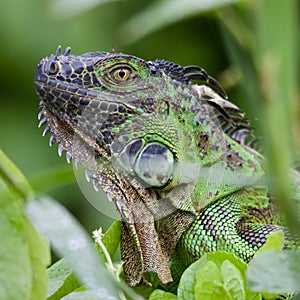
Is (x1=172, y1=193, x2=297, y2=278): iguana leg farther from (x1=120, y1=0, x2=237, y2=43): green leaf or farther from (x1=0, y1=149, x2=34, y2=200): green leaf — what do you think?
(x1=0, y1=149, x2=34, y2=200): green leaf

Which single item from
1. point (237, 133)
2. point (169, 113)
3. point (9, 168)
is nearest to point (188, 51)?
point (237, 133)

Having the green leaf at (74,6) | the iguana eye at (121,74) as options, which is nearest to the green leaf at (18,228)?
the green leaf at (74,6)

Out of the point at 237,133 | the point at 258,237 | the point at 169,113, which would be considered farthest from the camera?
the point at 237,133

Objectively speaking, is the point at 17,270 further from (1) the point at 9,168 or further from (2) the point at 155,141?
(2) the point at 155,141

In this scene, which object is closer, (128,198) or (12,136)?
(128,198)

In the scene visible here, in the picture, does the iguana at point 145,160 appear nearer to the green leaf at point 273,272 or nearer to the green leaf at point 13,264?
the green leaf at point 13,264

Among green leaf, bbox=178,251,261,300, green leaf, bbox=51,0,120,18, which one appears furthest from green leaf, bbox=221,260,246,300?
green leaf, bbox=51,0,120,18
